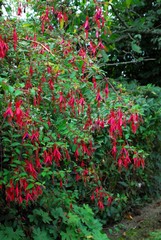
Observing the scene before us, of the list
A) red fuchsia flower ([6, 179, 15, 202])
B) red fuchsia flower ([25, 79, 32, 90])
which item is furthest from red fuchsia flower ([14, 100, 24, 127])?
red fuchsia flower ([6, 179, 15, 202])

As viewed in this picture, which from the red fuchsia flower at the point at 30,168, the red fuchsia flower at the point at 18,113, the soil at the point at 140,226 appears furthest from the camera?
the soil at the point at 140,226

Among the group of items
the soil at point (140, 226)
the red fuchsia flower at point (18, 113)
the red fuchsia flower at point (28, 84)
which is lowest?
the soil at point (140, 226)

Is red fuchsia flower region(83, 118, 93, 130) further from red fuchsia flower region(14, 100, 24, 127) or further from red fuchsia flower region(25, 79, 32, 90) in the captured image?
red fuchsia flower region(14, 100, 24, 127)

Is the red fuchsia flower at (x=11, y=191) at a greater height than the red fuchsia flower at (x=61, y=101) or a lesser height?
lesser

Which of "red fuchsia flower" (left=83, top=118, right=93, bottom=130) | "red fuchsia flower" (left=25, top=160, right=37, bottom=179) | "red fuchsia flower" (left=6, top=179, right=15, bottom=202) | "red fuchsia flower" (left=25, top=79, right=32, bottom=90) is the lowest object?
"red fuchsia flower" (left=6, top=179, right=15, bottom=202)

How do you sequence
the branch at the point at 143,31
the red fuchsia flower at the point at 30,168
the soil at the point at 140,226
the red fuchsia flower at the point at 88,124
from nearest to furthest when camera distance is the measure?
the red fuchsia flower at the point at 30,168 < the red fuchsia flower at the point at 88,124 < the soil at the point at 140,226 < the branch at the point at 143,31

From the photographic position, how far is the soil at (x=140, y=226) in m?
4.93

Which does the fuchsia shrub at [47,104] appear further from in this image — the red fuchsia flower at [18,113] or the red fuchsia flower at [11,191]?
the red fuchsia flower at [18,113]

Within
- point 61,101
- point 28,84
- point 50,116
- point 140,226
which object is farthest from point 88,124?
point 140,226

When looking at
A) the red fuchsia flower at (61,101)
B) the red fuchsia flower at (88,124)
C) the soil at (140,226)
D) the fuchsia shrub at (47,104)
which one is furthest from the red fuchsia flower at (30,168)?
the soil at (140,226)

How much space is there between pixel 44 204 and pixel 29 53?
164cm

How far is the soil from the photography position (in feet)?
16.2

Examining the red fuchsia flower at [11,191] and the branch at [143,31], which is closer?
the red fuchsia flower at [11,191]

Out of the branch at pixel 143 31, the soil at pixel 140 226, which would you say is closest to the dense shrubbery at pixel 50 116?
the soil at pixel 140 226
